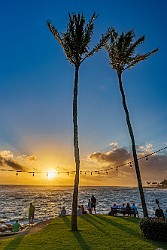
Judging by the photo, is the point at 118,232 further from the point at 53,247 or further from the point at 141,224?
the point at 53,247

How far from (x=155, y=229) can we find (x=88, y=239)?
4.06 metres

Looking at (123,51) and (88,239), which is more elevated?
(123,51)

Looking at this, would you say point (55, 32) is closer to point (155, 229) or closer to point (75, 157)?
point (75, 157)

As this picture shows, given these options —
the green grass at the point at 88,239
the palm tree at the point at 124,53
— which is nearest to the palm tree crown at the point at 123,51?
the palm tree at the point at 124,53

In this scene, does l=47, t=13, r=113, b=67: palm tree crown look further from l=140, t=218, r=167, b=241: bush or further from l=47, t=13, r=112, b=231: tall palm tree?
l=140, t=218, r=167, b=241: bush

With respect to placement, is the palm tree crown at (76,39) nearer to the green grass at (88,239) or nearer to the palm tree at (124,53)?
the palm tree at (124,53)

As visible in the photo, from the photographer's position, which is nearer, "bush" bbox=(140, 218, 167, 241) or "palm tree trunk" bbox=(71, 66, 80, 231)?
"bush" bbox=(140, 218, 167, 241)

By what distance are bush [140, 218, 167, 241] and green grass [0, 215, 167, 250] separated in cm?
45

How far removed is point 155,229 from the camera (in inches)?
643

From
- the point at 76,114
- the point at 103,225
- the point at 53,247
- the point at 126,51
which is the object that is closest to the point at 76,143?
the point at 76,114

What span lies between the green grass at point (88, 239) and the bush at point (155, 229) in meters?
0.45

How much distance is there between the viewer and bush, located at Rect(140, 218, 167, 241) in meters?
16.0

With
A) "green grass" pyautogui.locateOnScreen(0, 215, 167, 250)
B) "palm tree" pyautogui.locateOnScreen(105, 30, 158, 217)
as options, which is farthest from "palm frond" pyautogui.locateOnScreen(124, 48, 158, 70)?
"green grass" pyautogui.locateOnScreen(0, 215, 167, 250)

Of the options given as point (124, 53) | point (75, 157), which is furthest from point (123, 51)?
point (75, 157)
